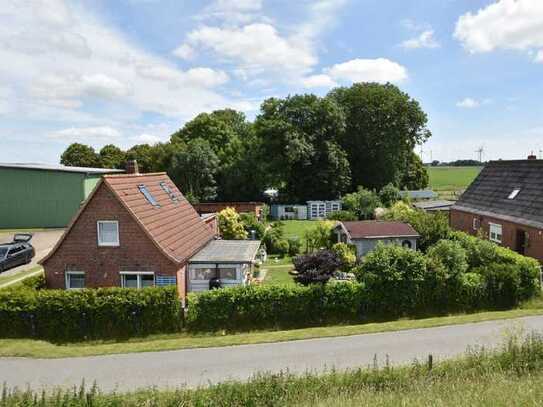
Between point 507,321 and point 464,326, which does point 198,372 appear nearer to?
point 464,326

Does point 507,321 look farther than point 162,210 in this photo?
No

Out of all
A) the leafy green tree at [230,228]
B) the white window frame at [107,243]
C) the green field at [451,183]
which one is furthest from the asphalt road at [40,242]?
the green field at [451,183]

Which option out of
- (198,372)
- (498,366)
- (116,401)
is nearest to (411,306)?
(498,366)

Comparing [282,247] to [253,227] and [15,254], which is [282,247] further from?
[15,254]

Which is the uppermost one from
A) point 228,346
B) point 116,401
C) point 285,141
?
point 285,141

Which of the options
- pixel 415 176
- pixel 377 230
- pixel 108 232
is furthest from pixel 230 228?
pixel 415 176

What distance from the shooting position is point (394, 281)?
18.5 meters

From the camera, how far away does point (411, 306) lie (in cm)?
1875

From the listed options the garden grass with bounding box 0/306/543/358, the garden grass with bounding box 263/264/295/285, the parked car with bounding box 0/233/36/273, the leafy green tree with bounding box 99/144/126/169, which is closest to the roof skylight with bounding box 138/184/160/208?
the garden grass with bounding box 263/264/295/285

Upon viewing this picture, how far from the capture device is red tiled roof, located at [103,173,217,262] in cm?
2038

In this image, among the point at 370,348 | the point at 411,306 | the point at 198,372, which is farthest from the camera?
the point at 411,306

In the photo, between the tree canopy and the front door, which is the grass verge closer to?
the front door

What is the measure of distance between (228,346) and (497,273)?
40.8 feet

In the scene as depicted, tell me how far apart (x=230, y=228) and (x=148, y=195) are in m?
11.7
